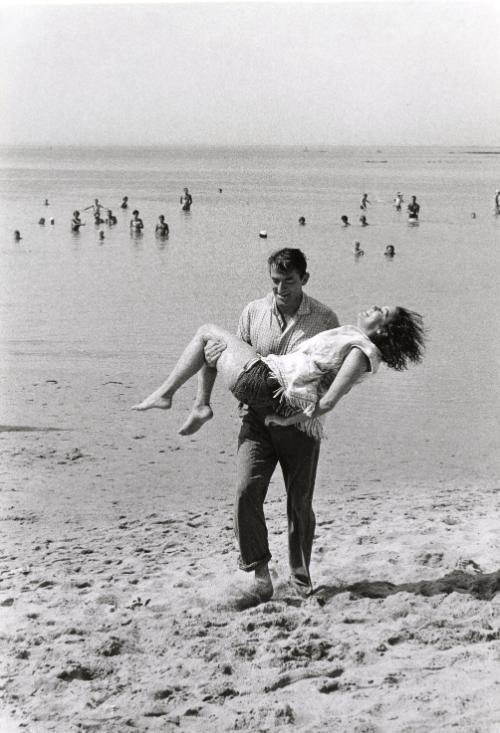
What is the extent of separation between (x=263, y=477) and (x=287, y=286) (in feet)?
3.54

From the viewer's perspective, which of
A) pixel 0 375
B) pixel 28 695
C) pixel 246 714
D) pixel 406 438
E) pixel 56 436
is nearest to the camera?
pixel 246 714

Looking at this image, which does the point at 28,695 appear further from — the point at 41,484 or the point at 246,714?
the point at 41,484

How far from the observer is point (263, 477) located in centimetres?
530

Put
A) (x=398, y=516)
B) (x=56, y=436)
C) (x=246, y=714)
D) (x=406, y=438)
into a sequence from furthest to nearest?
(x=406, y=438) → (x=56, y=436) → (x=398, y=516) → (x=246, y=714)

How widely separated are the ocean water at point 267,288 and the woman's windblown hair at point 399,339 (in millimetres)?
3748

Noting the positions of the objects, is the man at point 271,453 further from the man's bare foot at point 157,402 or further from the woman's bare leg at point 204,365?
the man's bare foot at point 157,402

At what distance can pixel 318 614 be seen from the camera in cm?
533

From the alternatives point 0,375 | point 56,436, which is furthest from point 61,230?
point 56,436

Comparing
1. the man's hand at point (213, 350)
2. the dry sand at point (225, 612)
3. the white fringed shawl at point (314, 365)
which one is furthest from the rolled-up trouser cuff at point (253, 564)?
the man's hand at point (213, 350)

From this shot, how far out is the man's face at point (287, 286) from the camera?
4977 mm

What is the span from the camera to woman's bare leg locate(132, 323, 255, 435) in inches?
199

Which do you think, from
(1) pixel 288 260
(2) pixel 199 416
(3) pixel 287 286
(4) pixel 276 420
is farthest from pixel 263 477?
(1) pixel 288 260

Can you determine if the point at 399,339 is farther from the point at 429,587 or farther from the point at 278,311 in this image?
the point at 429,587

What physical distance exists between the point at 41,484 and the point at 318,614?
3349mm
